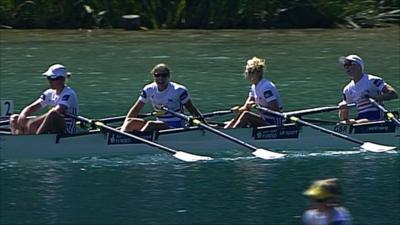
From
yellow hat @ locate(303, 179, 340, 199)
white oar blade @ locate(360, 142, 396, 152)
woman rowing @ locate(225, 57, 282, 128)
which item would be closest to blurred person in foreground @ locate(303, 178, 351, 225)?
yellow hat @ locate(303, 179, 340, 199)

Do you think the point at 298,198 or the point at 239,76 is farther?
the point at 239,76

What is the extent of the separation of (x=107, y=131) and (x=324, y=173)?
2.62m

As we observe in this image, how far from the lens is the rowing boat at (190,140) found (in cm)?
1481

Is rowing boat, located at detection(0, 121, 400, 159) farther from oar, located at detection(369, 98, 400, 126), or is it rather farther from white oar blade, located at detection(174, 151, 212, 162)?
white oar blade, located at detection(174, 151, 212, 162)

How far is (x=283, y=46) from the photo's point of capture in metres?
28.8

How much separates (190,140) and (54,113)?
1.69 metres

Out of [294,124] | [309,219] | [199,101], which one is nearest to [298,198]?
[294,124]

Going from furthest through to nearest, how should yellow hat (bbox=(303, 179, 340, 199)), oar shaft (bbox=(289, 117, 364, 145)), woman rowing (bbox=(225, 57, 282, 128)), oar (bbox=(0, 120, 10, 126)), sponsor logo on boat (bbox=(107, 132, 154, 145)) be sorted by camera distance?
woman rowing (bbox=(225, 57, 282, 128))
oar shaft (bbox=(289, 117, 364, 145))
oar (bbox=(0, 120, 10, 126))
sponsor logo on boat (bbox=(107, 132, 154, 145))
yellow hat (bbox=(303, 179, 340, 199))

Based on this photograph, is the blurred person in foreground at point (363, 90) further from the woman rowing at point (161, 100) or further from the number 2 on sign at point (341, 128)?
the woman rowing at point (161, 100)

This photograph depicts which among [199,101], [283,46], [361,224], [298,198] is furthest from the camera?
[283,46]

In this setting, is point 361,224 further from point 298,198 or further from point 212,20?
point 212,20

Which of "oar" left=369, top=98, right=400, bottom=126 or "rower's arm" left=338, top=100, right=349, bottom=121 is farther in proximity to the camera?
"rower's arm" left=338, top=100, right=349, bottom=121

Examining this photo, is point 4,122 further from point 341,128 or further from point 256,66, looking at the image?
point 341,128

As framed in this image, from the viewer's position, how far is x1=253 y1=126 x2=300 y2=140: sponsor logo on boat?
15375mm
